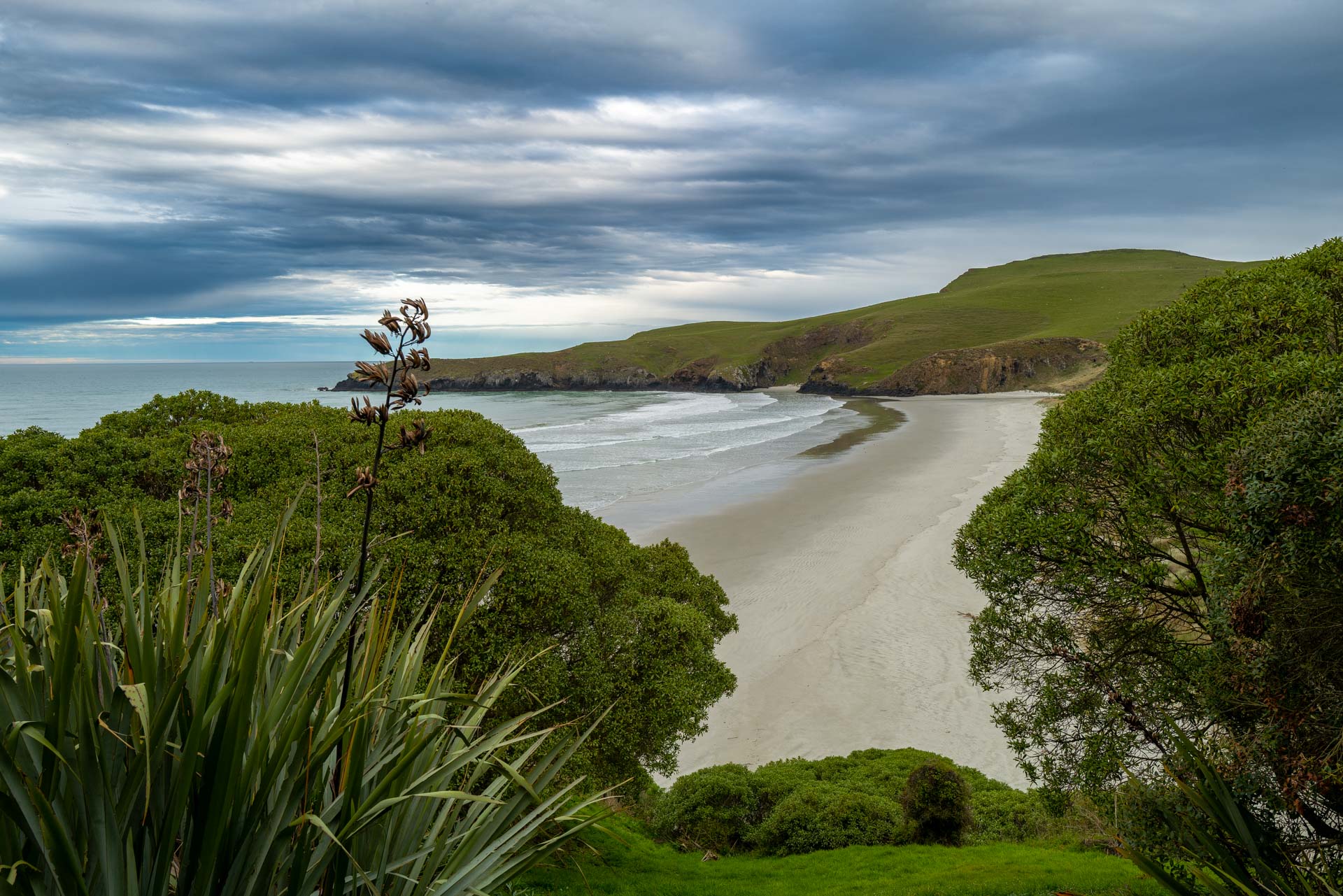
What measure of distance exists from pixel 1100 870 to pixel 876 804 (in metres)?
3.21

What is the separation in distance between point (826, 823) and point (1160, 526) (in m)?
6.00

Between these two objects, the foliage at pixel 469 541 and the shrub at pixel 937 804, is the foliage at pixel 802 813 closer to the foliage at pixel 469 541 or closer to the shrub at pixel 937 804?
the shrub at pixel 937 804

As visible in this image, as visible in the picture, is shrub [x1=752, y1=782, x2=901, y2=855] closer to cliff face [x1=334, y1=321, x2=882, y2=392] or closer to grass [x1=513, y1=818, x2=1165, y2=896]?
grass [x1=513, y1=818, x2=1165, y2=896]

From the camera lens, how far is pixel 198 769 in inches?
120

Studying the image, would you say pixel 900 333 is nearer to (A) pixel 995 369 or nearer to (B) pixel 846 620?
(A) pixel 995 369

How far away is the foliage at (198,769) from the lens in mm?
2648

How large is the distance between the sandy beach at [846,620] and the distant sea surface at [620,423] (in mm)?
7343

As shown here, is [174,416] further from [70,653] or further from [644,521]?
[644,521]

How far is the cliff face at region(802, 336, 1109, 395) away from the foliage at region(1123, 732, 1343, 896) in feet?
363

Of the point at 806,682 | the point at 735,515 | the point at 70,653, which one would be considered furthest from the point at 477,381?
the point at 70,653

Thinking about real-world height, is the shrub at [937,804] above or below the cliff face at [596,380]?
below

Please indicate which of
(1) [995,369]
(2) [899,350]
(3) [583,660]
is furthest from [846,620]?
(2) [899,350]

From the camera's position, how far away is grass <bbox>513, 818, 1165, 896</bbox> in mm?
7805

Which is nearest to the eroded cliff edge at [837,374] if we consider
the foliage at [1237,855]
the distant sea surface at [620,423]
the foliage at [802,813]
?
the distant sea surface at [620,423]
